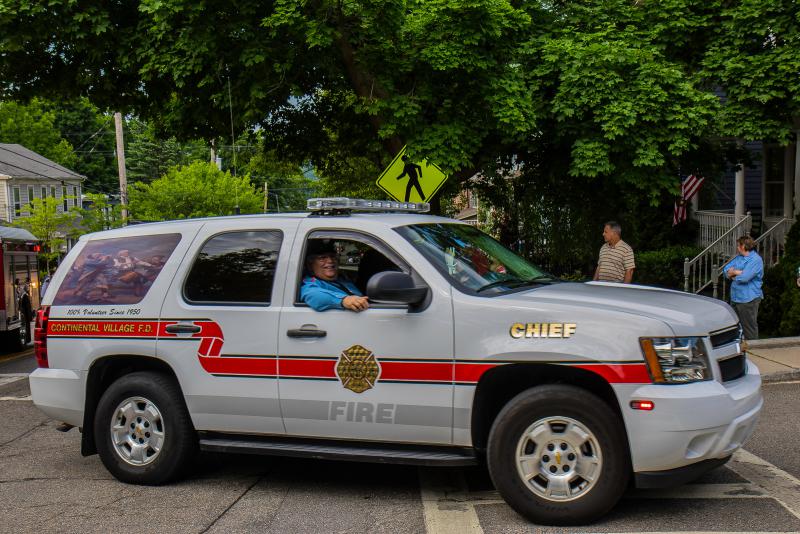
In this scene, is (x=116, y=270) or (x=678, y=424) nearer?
(x=678, y=424)

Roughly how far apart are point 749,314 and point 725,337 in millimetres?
7440

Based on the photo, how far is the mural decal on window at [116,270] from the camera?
6539 millimetres

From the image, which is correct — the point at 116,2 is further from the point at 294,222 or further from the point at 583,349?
the point at 583,349

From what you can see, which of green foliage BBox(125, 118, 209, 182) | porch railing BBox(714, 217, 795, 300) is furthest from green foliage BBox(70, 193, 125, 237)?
green foliage BBox(125, 118, 209, 182)

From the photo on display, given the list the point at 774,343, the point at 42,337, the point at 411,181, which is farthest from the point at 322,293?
the point at 774,343

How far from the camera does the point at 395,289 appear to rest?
534cm

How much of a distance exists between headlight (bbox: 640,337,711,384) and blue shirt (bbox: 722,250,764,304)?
7.36 metres

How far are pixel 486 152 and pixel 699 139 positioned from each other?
370 centimetres

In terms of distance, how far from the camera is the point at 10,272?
19.9 metres

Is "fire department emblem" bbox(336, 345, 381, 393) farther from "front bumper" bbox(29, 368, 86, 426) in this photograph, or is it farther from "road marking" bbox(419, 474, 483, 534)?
"front bumper" bbox(29, 368, 86, 426)

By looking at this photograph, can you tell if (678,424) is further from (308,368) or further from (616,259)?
(616,259)

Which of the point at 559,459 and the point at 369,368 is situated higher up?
the point at 369,368

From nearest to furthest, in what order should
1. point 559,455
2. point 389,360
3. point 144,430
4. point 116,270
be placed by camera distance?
point 559,455
point 389,360
point 144,430
point 116,270

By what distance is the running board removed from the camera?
215 inches
